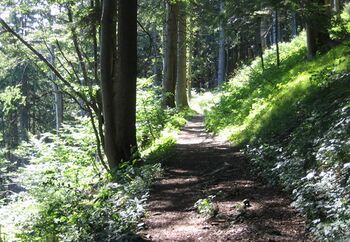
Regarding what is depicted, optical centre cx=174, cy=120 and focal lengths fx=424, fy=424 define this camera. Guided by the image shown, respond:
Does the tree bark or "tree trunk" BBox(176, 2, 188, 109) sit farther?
"tree trunk" BBox(176, 2, 188, 109)

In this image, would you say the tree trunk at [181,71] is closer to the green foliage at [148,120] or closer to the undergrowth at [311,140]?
the green foliage at [148,120]

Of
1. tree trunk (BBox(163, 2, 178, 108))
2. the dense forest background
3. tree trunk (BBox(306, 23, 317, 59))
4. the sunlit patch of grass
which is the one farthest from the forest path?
tree trunk (BBox(163, 2, 178, 108))

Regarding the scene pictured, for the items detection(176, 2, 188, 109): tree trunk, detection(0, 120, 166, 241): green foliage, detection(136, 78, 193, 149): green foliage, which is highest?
detection(176, 2, 188, 109): tree trunk

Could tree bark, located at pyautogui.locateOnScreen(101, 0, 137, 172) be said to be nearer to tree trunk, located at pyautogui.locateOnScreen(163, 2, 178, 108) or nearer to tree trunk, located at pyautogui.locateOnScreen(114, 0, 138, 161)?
tree trunk, located at pyautogui.locateOnScreen(114, 0, 138, 161)

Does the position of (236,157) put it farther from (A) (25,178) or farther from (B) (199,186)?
(A) (25,178)

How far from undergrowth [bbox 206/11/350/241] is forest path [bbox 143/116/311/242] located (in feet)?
0.77

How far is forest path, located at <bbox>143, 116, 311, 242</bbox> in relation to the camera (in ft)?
15.3

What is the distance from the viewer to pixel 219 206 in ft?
18.3

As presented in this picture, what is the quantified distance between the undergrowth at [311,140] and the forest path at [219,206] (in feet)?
0.77

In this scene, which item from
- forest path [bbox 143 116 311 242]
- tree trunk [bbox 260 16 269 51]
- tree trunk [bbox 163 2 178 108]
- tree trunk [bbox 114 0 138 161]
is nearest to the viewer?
forest path [bbox 143 116 311 242]

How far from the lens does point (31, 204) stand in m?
8.13

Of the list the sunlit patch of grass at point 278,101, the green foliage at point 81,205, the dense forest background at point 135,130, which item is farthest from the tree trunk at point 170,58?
the green foliage at point 81,205

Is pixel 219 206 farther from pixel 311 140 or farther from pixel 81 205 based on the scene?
pixel 81 205

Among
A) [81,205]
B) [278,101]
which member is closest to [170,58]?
[278,101]
